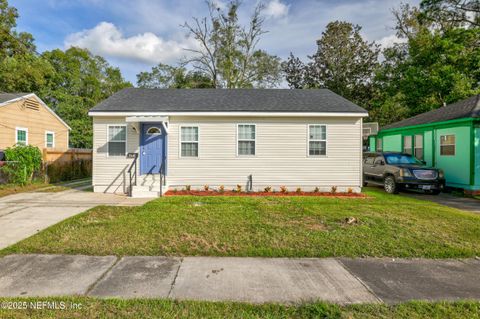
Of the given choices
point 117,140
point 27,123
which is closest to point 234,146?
point 117,140

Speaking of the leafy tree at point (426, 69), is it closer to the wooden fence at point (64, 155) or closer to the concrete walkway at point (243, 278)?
the concrete walkway at point (243, 278)

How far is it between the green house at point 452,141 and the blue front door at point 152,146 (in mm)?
12324

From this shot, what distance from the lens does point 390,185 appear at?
36.0 feet

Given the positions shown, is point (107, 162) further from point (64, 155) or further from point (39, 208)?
point (64, 155)

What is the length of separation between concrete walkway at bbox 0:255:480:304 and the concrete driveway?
1566mm

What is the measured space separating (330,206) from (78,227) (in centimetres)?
653

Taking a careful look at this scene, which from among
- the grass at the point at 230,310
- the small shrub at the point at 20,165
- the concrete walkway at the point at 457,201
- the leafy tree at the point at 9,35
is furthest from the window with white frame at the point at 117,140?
the leafy tree at the point at 9,35

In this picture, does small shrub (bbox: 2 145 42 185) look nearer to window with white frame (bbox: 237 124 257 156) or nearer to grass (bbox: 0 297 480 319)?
window with white frame (bbox: 237 124 257 156)

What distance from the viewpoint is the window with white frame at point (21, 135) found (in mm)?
15773

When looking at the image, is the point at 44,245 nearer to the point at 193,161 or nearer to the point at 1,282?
the point at 1,282

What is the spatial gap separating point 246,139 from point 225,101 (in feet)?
6.76

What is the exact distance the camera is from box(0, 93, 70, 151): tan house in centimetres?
1498

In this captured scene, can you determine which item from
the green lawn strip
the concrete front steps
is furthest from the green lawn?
the green lawn strip

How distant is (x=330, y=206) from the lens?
785cm
